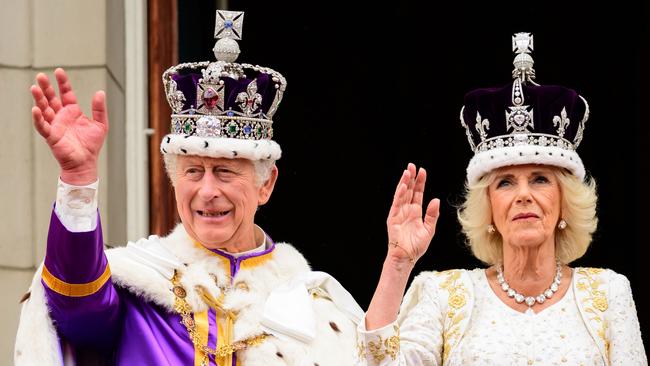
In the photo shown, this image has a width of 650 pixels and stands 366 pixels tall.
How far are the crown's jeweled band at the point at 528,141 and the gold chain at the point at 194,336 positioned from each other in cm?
101

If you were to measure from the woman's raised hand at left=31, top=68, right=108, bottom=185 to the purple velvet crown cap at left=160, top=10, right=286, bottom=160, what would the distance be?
502mm

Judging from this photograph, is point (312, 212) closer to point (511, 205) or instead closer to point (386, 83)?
point (386, 83)

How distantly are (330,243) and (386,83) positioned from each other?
90cm

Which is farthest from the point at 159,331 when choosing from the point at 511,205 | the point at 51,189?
the point at 51,189

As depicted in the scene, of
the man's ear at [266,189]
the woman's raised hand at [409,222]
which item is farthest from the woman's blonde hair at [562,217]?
the man's ear at [266,189]

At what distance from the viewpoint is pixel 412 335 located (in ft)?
15.6

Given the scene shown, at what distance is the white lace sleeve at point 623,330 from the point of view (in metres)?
4.64

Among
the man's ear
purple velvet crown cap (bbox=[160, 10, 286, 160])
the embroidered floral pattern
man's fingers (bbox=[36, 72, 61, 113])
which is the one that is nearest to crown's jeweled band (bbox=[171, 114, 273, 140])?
purple velvet crown cap (bbox=[160, 10, 286, 160])

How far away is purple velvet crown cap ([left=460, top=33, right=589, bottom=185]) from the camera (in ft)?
16.0

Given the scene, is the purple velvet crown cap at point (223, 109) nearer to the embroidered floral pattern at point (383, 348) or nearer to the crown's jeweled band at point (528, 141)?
the crown's jeweled band at point (528, 141)

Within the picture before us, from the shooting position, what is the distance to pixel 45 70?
6277 mm

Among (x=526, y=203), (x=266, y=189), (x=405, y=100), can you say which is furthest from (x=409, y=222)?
(x=405, y=100)

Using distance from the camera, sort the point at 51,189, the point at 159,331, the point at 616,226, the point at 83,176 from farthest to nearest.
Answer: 1. the point at 616,226
2. the point at 51,189
3. the point at 159,331
4. the point at 83,176

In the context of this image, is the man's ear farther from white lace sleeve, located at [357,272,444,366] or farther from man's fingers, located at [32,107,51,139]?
man's fingers, located at [32,107,51,139]
